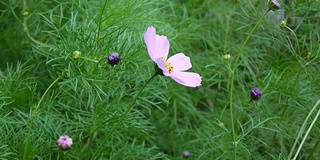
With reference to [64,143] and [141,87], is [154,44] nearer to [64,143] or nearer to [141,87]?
[64,143]

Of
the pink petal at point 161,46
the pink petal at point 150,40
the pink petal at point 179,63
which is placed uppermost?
the pink petal at point 150,40

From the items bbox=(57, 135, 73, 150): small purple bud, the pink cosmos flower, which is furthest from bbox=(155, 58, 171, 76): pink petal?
bbox=(57, 135, 73, 150): small purple bud

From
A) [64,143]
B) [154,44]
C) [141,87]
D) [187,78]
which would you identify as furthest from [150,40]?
[141,87]

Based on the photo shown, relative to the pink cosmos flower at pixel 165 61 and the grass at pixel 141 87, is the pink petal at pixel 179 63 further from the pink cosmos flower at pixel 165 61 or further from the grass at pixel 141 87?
the grass at pixel 141 87

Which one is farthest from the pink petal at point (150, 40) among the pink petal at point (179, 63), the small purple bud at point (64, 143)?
the small purple bud at point (64, 143)

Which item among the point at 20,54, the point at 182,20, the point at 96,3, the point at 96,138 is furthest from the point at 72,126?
the point at 182,20

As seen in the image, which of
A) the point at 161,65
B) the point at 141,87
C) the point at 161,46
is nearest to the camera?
the point at 161,65

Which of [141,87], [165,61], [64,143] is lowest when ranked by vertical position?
[141,87]

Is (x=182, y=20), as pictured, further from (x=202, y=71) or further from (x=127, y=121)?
(x=127, y=121)
